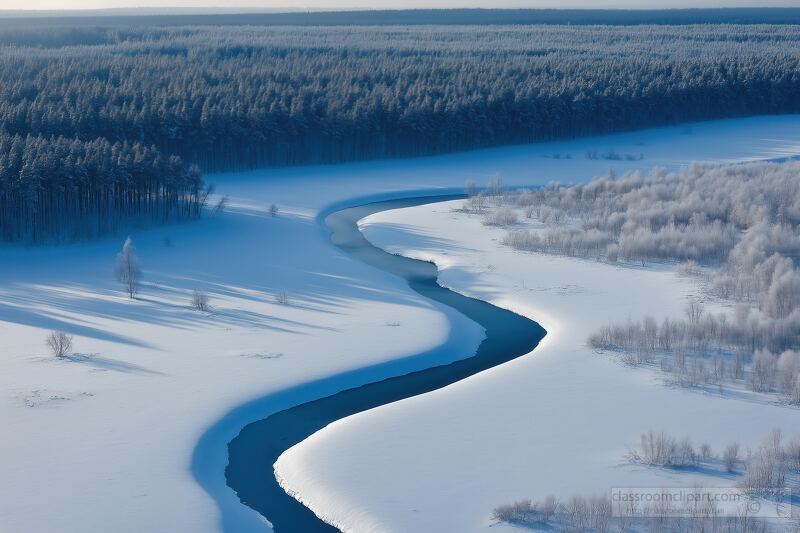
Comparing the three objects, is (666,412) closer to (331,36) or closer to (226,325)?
(226,325)

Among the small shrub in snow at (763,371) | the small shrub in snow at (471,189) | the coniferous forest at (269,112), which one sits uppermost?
the coniferous forest at (269,112)

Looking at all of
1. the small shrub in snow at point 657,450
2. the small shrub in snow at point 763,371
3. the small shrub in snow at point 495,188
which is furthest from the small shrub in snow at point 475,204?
the small shrub in snow at point 657,450

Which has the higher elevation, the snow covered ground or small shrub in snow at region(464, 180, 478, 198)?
small shrub in snow at region(464, 180, 478, 198)

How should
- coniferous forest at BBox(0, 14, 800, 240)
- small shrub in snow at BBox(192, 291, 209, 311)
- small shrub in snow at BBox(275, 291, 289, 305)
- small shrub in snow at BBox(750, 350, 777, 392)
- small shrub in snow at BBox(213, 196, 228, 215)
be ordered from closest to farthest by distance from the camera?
small shrub in snow at BBox(750, 350, 777, 392) → small shrub in snow at BBox(192, 291, 209, 311) → small shrub in snow at BBox(275, 291, 289, 305) → coniferous forest at BBox(0, 14, 800, 240) → small shrub in snow at BBox(213, 196, 228, 215)

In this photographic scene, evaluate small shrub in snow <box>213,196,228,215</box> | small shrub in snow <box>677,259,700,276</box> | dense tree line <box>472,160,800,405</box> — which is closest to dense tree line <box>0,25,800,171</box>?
small shrub in snow <box>213,196,228,215</box>

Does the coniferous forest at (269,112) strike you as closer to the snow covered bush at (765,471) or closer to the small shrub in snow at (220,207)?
the small shrub in snow at (220,207)

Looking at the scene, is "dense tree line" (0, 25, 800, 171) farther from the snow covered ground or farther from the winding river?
the winding river

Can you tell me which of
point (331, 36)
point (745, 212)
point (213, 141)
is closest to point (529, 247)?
point (745, 212)
